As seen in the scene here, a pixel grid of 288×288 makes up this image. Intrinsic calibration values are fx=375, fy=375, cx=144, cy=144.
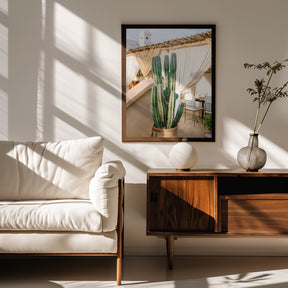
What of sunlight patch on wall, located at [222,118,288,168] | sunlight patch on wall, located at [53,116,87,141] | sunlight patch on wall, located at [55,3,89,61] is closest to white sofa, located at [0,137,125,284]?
sunlight patch on wall, located at [53,116,87,141]

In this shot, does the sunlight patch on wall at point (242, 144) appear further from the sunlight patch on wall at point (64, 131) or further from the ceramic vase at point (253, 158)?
the sunlight patch on wall at point (64, 131)

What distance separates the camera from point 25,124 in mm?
3174

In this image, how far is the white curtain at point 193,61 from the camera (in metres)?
3.12

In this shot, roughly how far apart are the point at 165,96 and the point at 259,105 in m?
0.76

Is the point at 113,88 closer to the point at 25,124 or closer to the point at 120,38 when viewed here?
the point at 120,38

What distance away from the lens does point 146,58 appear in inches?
123

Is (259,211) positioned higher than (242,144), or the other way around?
(242,144)

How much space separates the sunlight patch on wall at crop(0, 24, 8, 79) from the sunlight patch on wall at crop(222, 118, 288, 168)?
191 cm

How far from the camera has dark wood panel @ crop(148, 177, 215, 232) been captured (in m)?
2.66

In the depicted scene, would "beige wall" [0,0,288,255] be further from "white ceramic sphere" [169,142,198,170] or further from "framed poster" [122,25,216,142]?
"white ceramic sphere" [169,142,198,170]

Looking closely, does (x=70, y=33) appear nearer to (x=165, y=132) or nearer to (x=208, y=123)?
(x=165, y=132)

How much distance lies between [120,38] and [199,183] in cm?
139

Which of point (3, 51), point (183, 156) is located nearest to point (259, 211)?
point (183, 156)

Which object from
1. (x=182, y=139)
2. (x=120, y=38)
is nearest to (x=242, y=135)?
(x=182, y=139)
